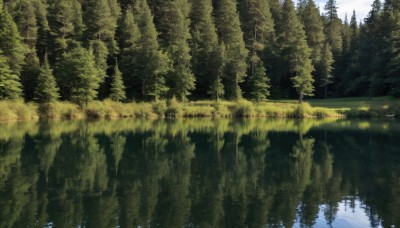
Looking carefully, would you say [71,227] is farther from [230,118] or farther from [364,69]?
[364,69]

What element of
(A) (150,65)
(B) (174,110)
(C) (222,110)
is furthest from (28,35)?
(C) (222,110)

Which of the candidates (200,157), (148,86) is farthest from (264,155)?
(148,86)

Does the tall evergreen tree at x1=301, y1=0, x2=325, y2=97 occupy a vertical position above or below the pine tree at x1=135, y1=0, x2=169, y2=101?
above

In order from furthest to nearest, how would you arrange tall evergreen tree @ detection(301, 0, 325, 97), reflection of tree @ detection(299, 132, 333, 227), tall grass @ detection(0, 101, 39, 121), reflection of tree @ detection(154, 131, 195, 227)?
tall evergreen tree @ detection(301, 0, 325, 97)
tall grass @ detection(0, 101, 39, 121)
reflection of tree @ detection(299, 132, 333, 227)
reflection of tree @ detection(154, 131, 195, 227)

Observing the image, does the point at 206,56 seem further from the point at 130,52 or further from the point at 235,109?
the point at 235,109

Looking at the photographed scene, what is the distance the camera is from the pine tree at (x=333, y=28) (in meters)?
94.2

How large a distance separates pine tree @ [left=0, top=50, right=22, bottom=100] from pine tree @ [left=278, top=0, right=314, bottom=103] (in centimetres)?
4508

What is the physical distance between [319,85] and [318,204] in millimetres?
74973

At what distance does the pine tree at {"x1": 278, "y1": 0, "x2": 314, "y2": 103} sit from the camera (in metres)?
74.5

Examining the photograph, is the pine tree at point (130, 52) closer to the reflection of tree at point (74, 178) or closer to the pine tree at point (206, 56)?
the pine tree at point (206, 56)

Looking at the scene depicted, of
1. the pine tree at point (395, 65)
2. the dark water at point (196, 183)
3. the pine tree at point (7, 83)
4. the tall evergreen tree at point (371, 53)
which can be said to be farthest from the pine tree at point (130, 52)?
the pine tree at point (395, 65)

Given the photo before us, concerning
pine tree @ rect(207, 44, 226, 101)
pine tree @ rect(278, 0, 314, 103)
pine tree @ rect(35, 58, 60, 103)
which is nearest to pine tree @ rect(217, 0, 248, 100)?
pine tree @ rect(207, 44, 226, 101)

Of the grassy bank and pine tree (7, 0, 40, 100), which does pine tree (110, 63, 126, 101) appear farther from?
pine tree (7, 0, 40, 100)

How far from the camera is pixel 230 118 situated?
67.1 m
